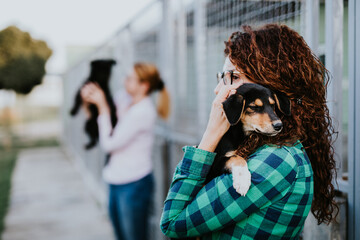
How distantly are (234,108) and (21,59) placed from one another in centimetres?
1898

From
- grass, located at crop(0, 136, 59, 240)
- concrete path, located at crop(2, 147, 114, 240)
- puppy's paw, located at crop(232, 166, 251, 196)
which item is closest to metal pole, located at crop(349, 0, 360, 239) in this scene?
puppy's paw, located at crop(232, 166, 251, 196)

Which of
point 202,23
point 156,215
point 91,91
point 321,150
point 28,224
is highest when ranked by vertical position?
point 202,23

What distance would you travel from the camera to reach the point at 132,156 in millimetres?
3270

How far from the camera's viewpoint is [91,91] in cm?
356

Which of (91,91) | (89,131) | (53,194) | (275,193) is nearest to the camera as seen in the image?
(275,193)

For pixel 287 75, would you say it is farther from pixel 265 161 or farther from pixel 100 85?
pixel 100 85

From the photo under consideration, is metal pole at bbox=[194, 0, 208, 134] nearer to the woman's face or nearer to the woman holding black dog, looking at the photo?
the woman holding black dog

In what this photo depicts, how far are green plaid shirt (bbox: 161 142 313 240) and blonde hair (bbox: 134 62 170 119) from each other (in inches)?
81.6

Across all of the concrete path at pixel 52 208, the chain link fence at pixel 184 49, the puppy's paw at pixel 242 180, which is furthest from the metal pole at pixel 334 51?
the concrete path at pixel 52 208

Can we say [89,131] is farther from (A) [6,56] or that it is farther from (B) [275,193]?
(A) [6,56]

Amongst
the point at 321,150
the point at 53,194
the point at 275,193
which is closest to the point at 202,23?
the point at 321,150

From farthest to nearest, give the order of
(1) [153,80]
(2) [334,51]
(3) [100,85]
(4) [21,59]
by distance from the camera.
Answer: (4) [21,59], (3) [100,85], (1) [153,80], (2) [334,51]

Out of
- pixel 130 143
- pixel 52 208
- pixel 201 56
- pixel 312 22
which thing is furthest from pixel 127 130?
pixel 52 208

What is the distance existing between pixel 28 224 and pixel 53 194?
1.71 m
